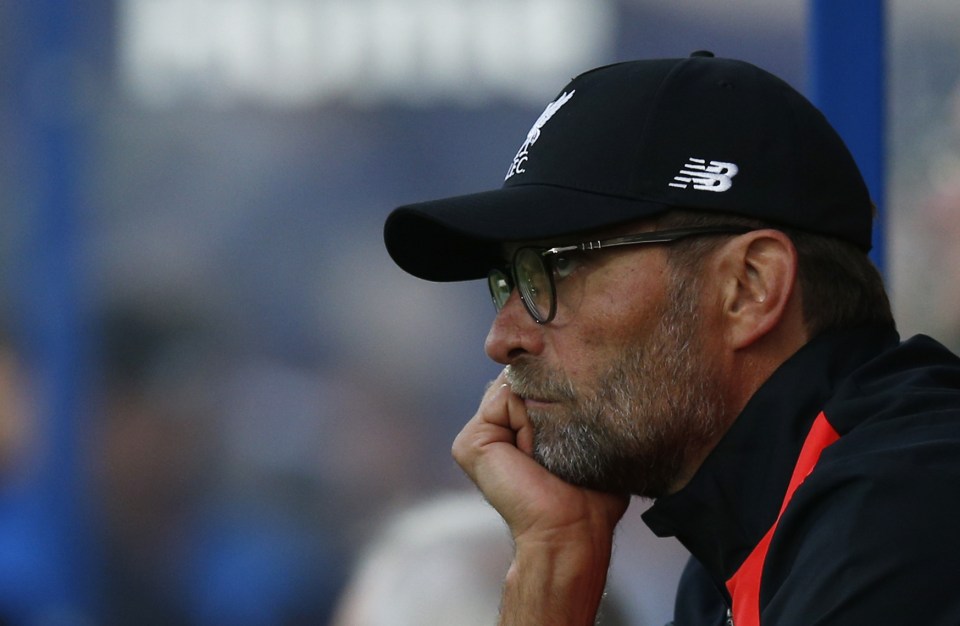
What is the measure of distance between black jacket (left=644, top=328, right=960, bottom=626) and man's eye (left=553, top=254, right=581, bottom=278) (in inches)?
11.8

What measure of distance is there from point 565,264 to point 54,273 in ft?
6.96

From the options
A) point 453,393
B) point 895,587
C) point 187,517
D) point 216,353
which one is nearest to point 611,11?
point 453,393

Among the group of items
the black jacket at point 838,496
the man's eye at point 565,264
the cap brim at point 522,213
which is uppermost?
the cap brim at point 522,213

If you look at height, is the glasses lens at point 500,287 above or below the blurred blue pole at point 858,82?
below

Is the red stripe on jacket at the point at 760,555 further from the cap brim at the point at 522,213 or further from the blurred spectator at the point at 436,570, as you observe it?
the blurred spectator at the point at 436,570


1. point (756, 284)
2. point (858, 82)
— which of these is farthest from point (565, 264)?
point (858, 82)

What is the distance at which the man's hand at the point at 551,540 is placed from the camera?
1.90m

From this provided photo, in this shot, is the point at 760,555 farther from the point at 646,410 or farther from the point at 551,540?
the point at 551,540

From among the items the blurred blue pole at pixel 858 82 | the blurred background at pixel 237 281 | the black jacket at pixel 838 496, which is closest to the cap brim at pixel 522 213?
the black jacket at pixel 838 496

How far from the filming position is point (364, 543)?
3.40m

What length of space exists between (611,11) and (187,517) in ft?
Result: 5.66

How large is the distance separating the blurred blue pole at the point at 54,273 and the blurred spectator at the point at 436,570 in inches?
29.1

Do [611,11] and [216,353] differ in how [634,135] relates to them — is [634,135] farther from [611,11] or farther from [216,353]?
[216,353]

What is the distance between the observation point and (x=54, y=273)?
351 cm
